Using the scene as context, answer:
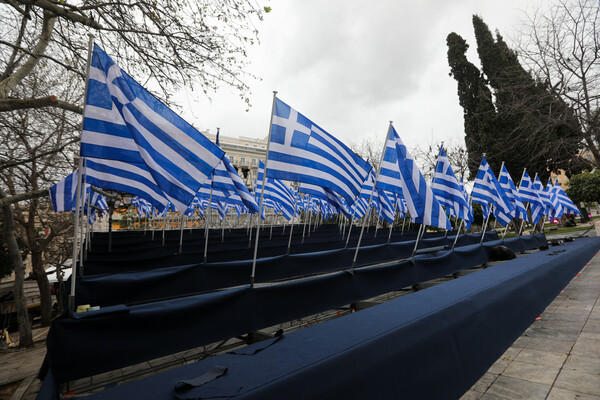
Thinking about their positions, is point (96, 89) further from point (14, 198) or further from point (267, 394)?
point (14, 198)

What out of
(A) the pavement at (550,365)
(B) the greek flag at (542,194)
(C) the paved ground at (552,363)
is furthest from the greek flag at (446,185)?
(B) the greek flag at (542,194)

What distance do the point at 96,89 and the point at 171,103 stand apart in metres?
5.99

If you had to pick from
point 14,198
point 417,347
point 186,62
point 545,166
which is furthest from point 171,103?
point 545,166

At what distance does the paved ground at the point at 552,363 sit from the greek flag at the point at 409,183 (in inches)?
96.1

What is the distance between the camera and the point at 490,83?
2808 centimetres

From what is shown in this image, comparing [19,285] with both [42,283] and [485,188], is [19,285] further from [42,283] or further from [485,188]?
[485,188]

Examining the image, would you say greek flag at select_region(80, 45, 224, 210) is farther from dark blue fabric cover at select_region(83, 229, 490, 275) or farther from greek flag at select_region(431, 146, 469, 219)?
greek flag at select_region(431, 146, 469, 219)

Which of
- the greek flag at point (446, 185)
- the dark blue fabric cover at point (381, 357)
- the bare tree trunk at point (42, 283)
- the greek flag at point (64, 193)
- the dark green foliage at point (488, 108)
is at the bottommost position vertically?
the bare tree trunk at point (42, 283)

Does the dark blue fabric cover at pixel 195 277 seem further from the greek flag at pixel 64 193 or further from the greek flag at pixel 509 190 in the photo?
the greek flag at pixel 509 190

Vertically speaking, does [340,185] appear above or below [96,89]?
below

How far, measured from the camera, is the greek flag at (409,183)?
6465 millimetres

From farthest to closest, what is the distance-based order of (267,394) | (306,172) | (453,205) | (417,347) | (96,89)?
(453,205)
(306,172)
(96,89)
(417,347)
(267,394)

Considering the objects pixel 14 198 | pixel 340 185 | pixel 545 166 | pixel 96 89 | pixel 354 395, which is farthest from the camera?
pixel 545 166

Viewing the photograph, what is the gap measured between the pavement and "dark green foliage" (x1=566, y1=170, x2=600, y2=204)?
1023 inches
